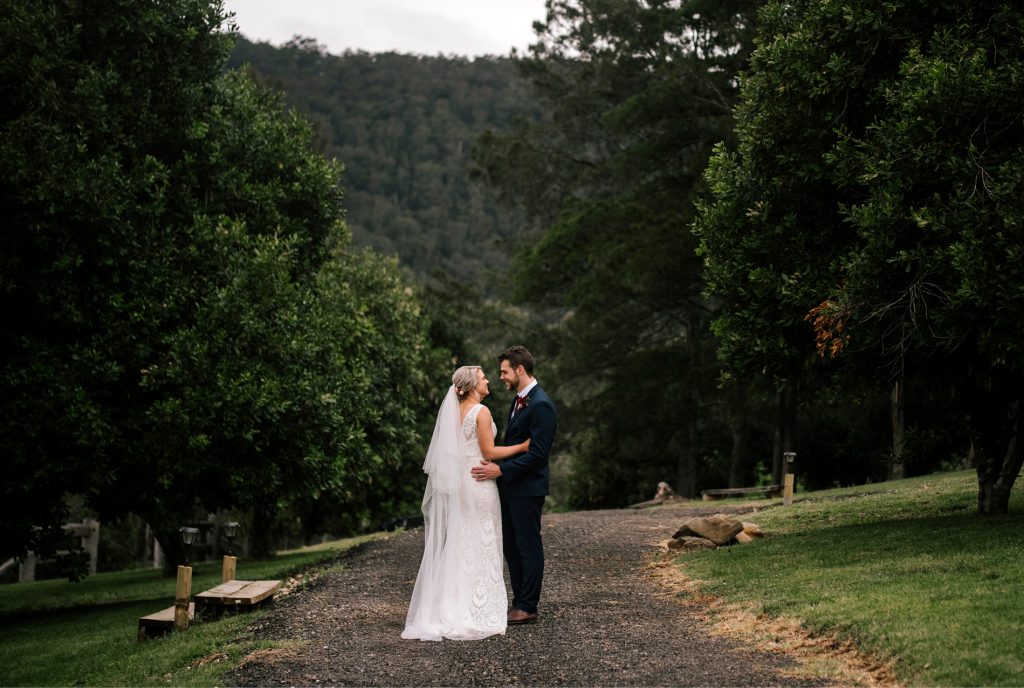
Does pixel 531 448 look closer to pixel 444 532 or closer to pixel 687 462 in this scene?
pixel 444 532

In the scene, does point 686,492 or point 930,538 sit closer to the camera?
point 930,538

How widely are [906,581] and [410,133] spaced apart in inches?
3750

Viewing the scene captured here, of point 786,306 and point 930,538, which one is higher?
point 786,306

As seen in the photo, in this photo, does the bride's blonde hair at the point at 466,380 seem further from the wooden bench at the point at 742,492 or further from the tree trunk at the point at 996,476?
the wooden bench at the point at 742,492

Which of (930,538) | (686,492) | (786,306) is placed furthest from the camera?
(686,492)

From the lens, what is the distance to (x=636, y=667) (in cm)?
828

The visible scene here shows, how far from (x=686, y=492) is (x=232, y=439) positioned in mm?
20060

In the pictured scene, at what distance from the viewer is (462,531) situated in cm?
974

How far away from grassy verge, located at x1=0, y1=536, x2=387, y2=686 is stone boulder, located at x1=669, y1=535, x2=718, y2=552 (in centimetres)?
602

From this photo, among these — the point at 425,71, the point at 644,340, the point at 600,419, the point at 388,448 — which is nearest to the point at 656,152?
the point at 644,340

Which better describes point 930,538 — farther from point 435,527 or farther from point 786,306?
point 435,527

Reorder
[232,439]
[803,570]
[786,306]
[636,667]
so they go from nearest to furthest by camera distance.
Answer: [636,667] < [803,570] < [786,306] < [232,439]

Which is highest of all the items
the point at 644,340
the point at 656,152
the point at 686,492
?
the point at 656,152

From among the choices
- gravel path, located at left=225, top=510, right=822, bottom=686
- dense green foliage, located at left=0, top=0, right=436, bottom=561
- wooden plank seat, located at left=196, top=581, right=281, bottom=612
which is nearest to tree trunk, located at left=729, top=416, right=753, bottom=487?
dense green foliage, located at left=0, top=0, right=436, bottom=561
